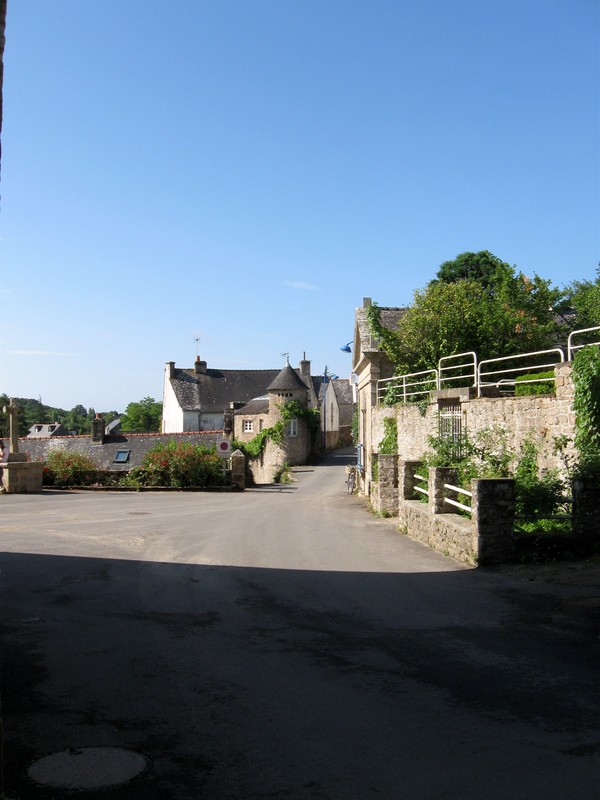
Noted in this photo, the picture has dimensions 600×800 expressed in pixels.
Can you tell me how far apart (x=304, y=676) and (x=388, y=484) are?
50.0 ft

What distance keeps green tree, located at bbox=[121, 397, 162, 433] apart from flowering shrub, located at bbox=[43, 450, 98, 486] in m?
71.7

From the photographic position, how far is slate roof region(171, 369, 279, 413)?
236 ft

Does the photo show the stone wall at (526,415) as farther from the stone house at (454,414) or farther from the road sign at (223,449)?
the road sign at (223,449)

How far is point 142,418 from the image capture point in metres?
106

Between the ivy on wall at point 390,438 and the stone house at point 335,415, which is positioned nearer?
the ivy on wall at point 390,438

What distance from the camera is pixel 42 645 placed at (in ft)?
23.5

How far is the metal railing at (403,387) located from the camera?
77.6 ft

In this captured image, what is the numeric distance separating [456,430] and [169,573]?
27.9 feet

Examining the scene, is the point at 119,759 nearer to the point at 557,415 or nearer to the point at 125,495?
the point at 557,415

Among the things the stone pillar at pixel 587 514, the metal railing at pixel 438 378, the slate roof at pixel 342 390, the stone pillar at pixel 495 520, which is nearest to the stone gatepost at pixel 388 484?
the metal railing at pixel 438 378

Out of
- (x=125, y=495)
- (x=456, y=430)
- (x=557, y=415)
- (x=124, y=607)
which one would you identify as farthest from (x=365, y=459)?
(x=124, y=607)

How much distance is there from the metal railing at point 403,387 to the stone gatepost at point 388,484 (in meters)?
2.68

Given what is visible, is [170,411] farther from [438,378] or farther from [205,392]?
[438,378]

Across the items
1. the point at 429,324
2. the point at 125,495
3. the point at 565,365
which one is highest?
the point at 429,324
